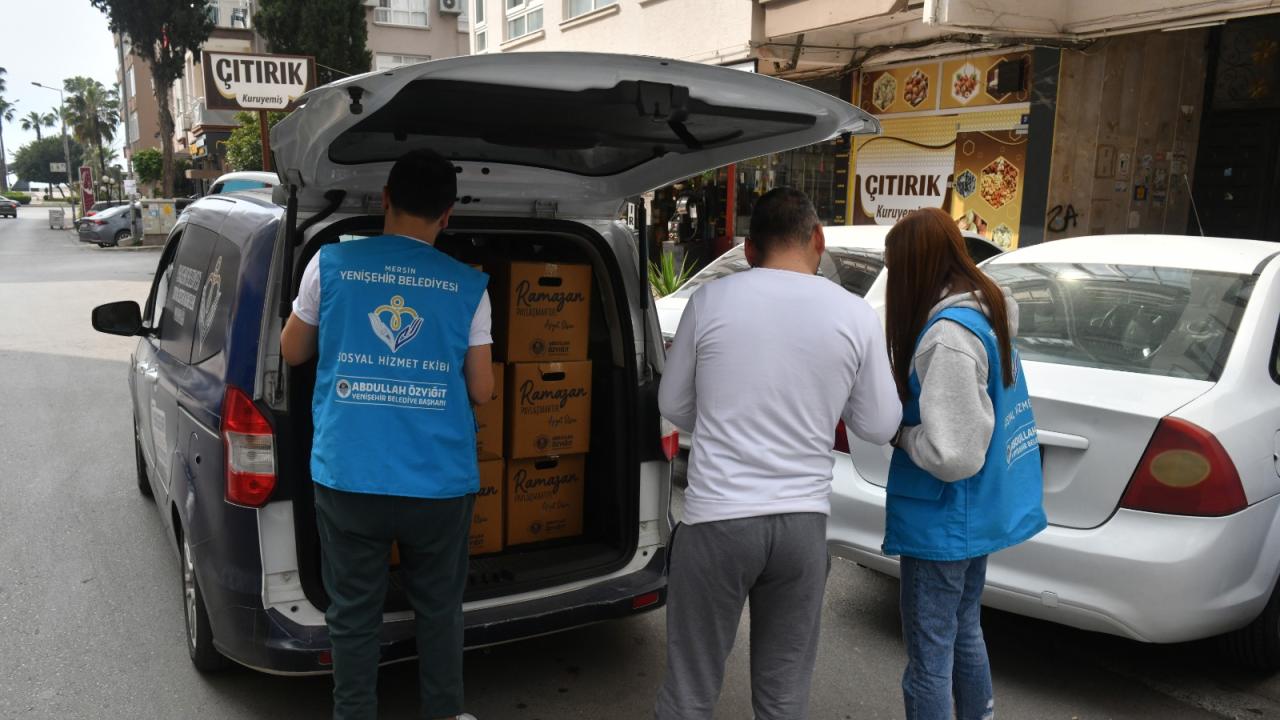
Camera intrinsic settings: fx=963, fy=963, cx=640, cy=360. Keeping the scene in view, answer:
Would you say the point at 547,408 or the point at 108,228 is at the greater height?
the point at 547,408

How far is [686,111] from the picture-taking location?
2.76 m

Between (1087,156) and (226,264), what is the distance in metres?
9.32

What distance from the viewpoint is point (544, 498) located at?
385cm

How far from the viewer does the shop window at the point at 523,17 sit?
745 inches

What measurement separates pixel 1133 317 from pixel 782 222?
2.19 meters

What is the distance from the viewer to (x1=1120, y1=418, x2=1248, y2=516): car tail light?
3.11 metres

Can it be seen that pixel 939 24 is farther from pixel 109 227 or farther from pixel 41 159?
pixel 41 159

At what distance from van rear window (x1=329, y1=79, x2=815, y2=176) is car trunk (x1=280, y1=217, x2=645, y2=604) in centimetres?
25

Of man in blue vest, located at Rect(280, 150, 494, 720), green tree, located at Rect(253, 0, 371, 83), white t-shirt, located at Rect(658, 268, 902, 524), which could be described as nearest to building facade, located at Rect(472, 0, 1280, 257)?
white t-shirt, located at Rect(658, 268, 902, 524)

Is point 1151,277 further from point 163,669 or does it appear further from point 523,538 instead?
point 163,669

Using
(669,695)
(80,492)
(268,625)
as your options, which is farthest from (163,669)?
(80,492)

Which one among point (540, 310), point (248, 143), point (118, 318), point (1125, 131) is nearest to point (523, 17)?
point (248, 143)

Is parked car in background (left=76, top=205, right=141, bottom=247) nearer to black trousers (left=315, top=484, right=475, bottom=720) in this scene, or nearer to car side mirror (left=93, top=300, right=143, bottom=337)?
car side mirror (left=93, top=300, right=143, bottom=337)

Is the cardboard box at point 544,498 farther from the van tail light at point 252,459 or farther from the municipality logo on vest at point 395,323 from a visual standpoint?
the municipality logo on vest at point 395,323
